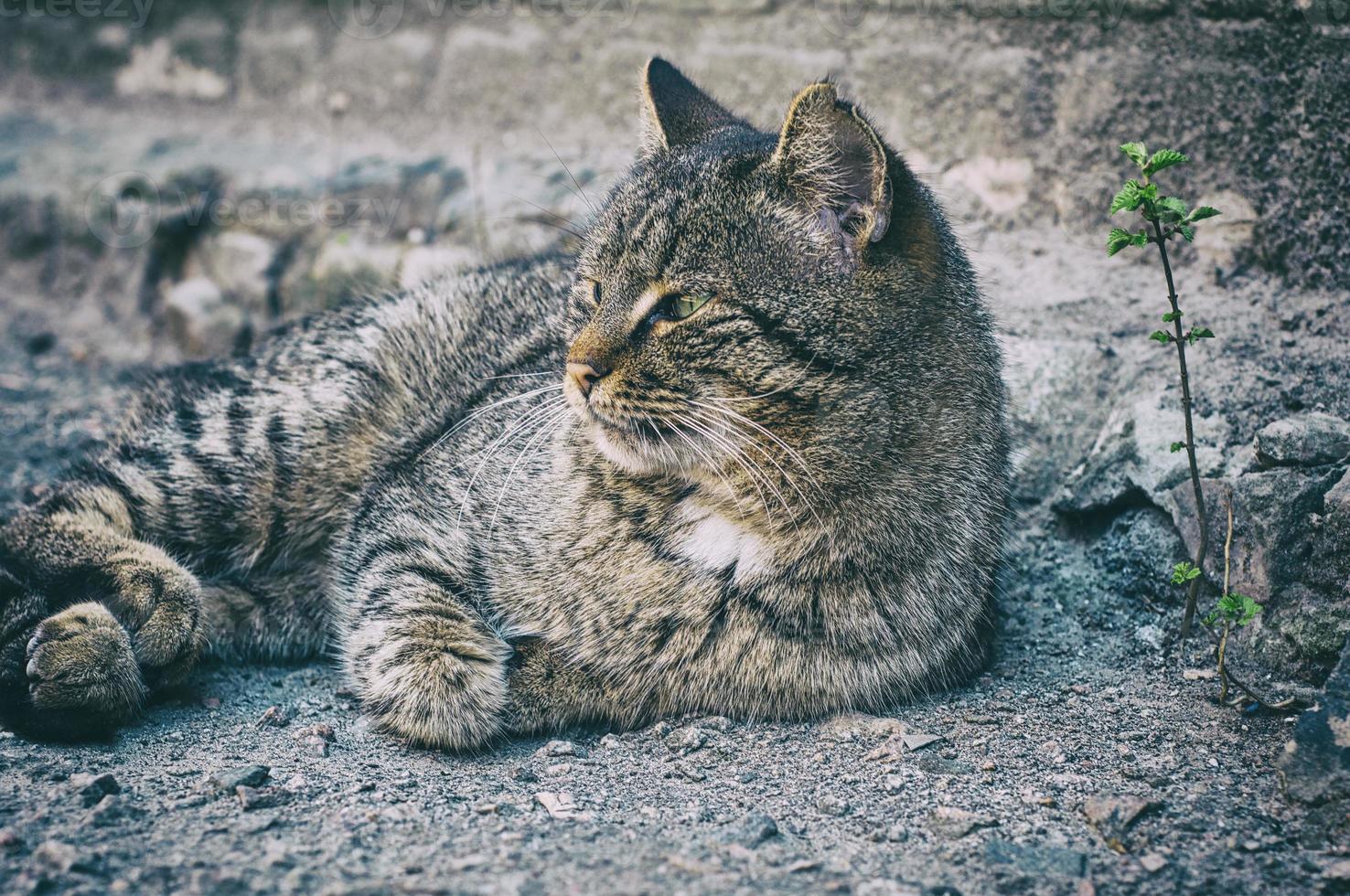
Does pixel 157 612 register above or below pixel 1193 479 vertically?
below

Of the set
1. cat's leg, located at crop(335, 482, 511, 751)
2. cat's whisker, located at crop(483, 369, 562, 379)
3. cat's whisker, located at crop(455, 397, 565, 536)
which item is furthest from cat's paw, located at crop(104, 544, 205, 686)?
cat's whisker, located at crop(483, 369, 562, 379)

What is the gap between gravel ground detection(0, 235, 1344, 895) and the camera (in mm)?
2098

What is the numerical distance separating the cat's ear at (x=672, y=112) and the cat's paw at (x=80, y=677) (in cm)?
197

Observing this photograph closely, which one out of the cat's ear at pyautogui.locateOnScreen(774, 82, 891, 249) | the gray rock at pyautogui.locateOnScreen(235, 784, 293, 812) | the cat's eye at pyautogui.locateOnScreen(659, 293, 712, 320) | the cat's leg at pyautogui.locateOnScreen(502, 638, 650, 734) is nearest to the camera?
the gray rock at pyautogui.locateOnScreen(235, 784, 293, 812)

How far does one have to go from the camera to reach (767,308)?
253 cm

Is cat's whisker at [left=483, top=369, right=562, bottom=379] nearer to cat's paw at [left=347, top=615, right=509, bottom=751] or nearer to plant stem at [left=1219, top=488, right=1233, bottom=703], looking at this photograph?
cat's paw at [left=347, top=615, right=509, bottom=751]

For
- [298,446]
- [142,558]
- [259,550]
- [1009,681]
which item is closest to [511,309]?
[298,446]

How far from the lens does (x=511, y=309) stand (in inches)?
146

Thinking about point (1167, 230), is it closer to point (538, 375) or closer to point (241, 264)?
point (538, 375)

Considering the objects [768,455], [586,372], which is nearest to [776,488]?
[768,455]

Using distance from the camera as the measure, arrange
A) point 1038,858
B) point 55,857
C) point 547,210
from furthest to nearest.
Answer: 1. point 547,210
2. point 1038,858
3. point 55,857

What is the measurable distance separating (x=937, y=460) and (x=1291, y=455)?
0.94m

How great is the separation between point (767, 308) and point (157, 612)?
1.89 metres

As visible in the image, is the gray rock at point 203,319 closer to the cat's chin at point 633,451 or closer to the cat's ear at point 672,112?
the cat's ear at point 672,112
